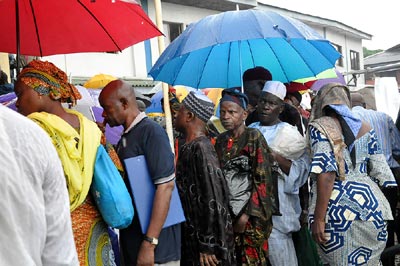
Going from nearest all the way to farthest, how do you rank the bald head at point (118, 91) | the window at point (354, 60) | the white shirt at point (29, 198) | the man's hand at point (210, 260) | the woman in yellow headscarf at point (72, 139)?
1. the white shirt at point (29, 198)
2. the woman in yellow headscarf at point (72, 139)
3. the bald head at point (118, 91)
4. the man's hand at point (210, 260)
5. the window at point (354, 60)

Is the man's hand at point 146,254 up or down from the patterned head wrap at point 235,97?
down

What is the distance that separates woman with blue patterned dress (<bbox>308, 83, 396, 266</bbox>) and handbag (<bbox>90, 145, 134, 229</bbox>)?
1530 mm

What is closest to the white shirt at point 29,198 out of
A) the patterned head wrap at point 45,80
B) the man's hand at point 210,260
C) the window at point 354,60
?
the patterned head wrap at point 45,80

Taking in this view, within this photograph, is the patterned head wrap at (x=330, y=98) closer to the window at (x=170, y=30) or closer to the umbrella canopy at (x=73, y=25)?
the umbrella canopy at (x=73, y=25)

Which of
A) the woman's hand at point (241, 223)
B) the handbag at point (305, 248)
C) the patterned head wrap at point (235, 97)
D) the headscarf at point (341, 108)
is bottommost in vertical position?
the handbag at point (305, 248)

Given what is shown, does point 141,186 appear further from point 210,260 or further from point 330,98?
point 330,98

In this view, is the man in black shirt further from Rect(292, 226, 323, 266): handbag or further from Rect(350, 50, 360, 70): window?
Rect(350, 50, 360, 70): window

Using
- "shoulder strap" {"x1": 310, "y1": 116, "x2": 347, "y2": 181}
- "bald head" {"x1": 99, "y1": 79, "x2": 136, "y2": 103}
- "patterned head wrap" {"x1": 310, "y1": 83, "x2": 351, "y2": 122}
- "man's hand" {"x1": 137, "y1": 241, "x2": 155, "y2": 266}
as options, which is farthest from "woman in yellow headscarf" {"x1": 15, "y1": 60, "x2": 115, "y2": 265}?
"patterned head wrap" {"x1": 310, "y1": 83, "x2": 351, "y2": 122}

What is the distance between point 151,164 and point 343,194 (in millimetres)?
1494

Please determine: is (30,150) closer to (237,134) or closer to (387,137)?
(237,134)

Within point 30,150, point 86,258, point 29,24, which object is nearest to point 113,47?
point 29,24

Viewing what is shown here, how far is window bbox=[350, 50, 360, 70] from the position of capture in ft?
77.9

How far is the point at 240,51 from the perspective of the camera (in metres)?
4.98

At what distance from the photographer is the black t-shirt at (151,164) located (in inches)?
111
